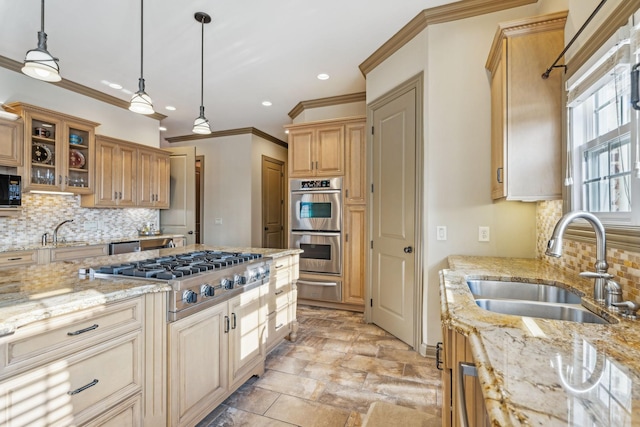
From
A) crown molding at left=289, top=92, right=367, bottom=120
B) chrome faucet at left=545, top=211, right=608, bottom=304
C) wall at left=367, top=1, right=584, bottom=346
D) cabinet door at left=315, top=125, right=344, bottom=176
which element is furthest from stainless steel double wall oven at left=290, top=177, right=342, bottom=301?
chrome faucet at left=545, top=211, right=608, bottom=304

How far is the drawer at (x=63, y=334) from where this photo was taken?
101 cm

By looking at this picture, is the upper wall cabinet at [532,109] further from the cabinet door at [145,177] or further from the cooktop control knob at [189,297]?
the cabinet door at [145,177]

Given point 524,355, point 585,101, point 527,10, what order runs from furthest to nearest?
point 527,10 → point 585,101 → point 524,355

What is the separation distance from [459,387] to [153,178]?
16.5 ft

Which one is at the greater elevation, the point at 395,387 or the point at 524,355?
the point at 524,355

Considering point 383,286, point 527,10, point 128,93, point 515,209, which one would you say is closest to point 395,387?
point 383,286

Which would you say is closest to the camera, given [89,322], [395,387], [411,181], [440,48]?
[89,322]

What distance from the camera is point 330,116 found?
4.51m

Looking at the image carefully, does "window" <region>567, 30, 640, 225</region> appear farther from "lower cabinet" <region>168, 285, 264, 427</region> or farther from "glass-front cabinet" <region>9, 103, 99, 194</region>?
"glass-front cabinet" <region>9, 103, 99, 194</region>

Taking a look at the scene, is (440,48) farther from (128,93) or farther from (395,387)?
(128,93)

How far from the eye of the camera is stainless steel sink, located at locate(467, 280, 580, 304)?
1550 mm

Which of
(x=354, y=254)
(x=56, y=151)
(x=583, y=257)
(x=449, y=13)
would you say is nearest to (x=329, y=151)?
(x=354, y=254)

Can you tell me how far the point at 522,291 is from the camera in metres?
1.70

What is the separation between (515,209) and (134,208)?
491cm
